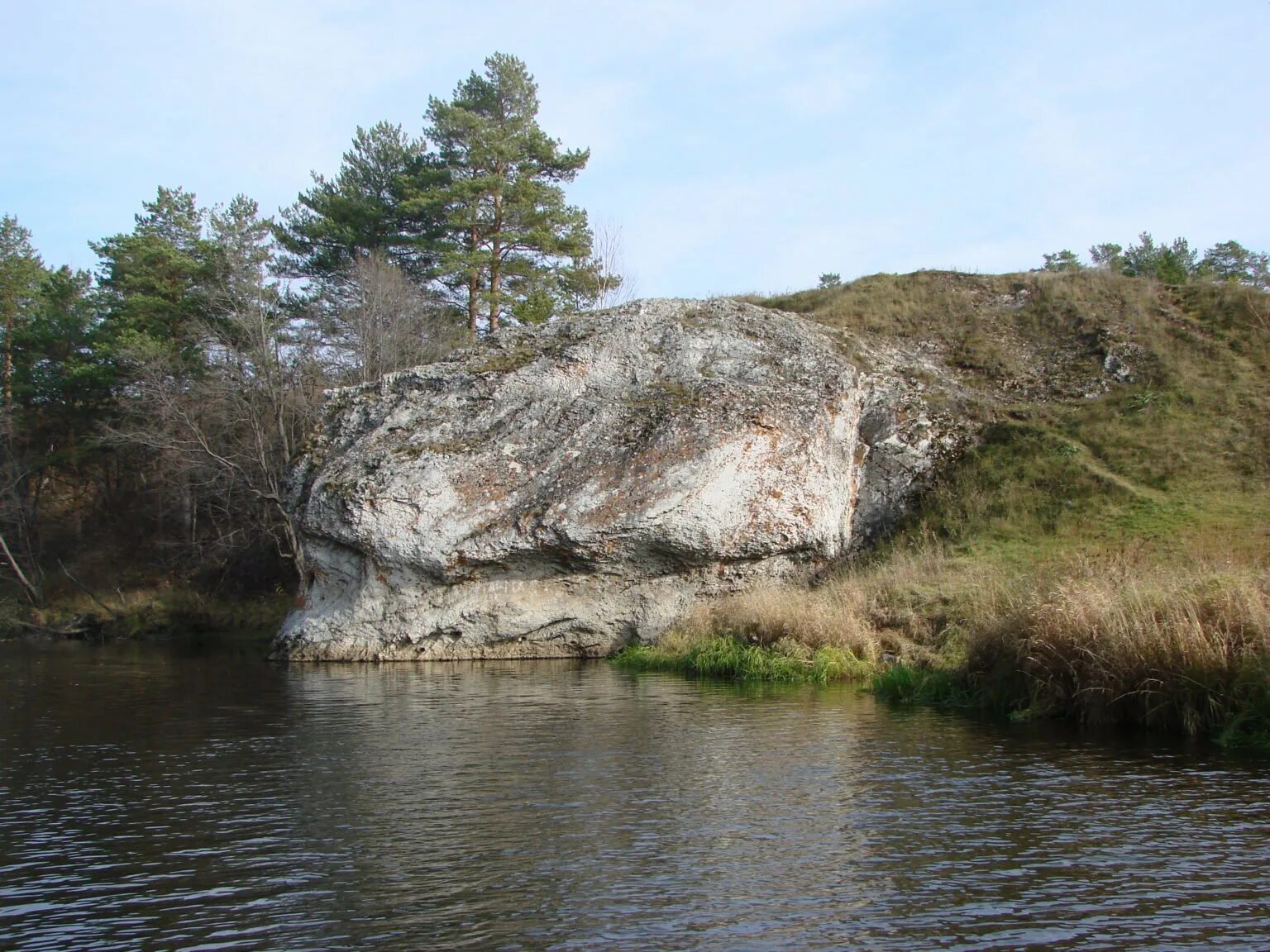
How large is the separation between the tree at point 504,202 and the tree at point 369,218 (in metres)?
1.19

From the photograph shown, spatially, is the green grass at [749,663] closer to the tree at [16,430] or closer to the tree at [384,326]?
the tree at [384,326]

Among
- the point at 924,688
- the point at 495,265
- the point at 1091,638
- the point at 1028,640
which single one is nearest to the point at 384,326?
the point at 495,265

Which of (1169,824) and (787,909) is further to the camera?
(1169,824)

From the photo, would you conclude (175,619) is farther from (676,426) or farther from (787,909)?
(787,909)

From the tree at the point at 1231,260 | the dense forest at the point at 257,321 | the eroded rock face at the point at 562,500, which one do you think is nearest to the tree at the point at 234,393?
the dense forest at the point at 257,321

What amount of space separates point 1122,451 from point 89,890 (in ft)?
89.5

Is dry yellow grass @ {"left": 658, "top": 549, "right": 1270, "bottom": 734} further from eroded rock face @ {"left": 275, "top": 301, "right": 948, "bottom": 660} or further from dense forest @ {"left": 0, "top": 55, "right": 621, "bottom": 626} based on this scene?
dense forest @ {"left": 0, "top": 55, "right": 621, "bottom": 626}

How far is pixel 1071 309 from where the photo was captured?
35469mm

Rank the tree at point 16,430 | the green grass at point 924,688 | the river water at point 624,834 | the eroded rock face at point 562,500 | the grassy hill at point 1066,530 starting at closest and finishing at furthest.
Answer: the river water at point 624,834, the grassy hill at point 1066,530, the green grass at point 924,688, the eroded rock face at point 562,500, the tree at point 16,430

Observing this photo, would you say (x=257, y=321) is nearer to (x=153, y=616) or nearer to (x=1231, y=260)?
(x=153, y=616)

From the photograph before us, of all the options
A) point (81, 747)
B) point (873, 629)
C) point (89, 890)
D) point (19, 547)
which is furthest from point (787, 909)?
point (19, 547)

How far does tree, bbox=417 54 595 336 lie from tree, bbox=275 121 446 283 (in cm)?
119

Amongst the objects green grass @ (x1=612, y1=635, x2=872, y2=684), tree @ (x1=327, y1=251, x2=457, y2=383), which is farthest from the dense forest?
green grass @ (x1=612, y1=635, x2=872, y2=684)

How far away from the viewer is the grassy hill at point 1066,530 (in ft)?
44.4
